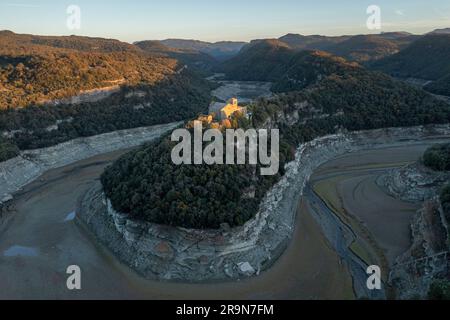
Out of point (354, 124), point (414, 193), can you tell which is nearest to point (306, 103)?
point (354, 124)

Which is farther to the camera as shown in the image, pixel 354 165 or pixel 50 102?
pixel 50 102

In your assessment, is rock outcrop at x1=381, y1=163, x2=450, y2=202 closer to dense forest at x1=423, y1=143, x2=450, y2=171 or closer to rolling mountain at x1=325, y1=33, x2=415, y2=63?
dense forest at x1=423, y1=143, x2=450, y2=171

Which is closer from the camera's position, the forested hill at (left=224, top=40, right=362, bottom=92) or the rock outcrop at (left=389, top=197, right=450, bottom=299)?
the rock outcrop at (left=389, top=197, right=450, bottom=299)

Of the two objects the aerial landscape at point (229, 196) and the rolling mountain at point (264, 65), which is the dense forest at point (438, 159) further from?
the rolling mountain at point (264, 65)

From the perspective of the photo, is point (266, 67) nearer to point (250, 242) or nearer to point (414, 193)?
point (414, 193)

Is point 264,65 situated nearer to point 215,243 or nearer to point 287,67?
point 287,67

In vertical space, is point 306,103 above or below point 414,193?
above

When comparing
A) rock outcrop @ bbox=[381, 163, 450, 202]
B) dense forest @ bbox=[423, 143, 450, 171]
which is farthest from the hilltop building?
dense forest @ bbox=[423, 143, 450, 171]
